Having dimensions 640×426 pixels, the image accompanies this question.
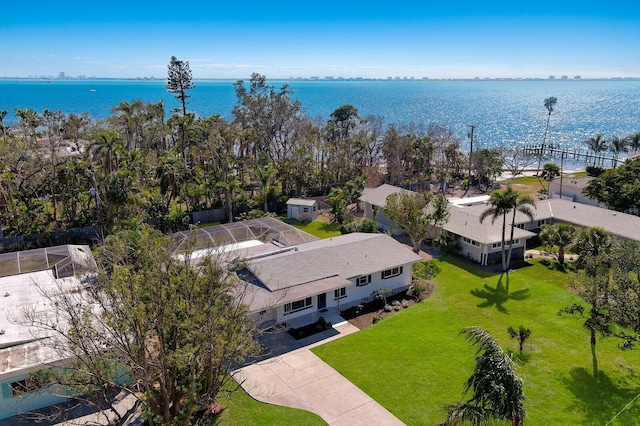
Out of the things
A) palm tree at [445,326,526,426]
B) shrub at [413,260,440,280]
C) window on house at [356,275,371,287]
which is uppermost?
palm tree at [445,326,526,426]

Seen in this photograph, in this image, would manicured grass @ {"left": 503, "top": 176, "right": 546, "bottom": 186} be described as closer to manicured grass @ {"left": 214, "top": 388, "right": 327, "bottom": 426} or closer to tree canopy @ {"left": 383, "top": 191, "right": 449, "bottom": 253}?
tree canopy @ {"left": 383, "top": 191, "right": 449, "bottom": 253}

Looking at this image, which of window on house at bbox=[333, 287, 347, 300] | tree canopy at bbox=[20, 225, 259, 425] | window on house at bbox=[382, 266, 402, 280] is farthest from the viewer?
window on house at bbox=[382, 266, 402, 280]

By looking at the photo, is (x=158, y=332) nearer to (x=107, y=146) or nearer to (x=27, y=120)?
(x=107, y=146)

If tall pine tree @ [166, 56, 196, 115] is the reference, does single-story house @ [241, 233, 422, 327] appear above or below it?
below

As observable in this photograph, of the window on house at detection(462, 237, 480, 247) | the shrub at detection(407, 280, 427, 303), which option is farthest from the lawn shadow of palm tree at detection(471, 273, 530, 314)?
the window on house at detection(462, 237, 480, 247)

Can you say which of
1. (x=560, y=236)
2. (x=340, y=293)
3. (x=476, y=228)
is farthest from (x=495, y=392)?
(x=560, y=236)

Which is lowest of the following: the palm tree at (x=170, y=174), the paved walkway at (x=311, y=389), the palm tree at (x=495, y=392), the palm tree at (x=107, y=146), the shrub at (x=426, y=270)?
the paved walkway at (x=311, y=389)

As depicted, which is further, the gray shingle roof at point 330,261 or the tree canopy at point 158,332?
the gray shingle roof at point 330,261

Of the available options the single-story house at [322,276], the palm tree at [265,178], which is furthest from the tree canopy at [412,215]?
the palm tree at [265,178]

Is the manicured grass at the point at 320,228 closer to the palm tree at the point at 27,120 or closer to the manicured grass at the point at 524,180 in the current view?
the palm tree at the point at 27,120
